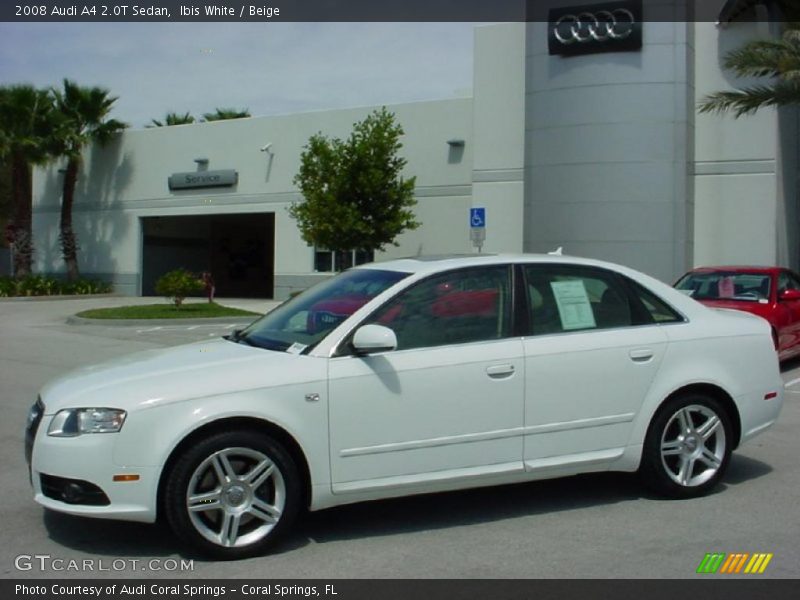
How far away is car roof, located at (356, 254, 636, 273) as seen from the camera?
5.79 meters

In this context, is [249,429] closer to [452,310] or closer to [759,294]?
[452,310]

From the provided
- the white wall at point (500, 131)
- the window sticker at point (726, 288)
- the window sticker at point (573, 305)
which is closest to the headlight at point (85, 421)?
the window sticker at point (573, 305)

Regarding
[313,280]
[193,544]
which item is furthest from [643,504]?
[313,280]

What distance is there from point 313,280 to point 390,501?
24.4 m

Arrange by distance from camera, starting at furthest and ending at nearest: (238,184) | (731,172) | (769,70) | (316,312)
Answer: (238,184) < (731,172) < (769,70) < (316,312)

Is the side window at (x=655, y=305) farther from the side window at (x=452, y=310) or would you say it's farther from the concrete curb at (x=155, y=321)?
the concrete curb at (x=155, y=321)

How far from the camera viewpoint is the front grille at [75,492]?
4.78 m

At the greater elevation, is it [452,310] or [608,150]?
[608,150]

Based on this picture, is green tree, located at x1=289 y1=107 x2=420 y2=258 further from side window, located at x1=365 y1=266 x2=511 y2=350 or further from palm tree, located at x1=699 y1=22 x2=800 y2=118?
side window, located at x1=365 y1=266 x2=511 y2=350

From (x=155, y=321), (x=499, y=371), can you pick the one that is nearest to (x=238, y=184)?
(x=155, y=321)

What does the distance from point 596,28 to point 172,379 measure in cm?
2055

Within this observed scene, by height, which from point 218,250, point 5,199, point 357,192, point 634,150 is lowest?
point 218,250

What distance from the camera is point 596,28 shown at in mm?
23156

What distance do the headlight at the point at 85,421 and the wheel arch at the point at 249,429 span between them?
33 cm
